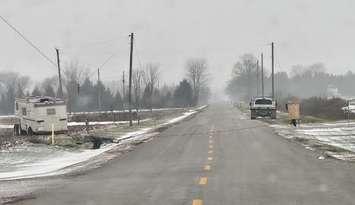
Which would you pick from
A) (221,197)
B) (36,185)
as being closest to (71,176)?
(36,185)

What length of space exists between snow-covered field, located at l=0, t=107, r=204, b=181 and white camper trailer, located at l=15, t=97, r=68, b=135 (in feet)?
41.9

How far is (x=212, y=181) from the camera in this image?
43.0 feet

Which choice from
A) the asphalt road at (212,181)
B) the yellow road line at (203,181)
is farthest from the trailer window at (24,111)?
the yellow road line at (203,181)

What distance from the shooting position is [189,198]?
10.7m

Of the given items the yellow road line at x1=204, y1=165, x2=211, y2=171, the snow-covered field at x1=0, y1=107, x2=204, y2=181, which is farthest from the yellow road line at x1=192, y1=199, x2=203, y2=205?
the snow-covered field at x1=0, y1=107, x2=204, y2=181

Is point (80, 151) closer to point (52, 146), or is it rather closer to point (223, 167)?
point (52, 146)

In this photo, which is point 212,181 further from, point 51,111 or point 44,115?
point 51,111

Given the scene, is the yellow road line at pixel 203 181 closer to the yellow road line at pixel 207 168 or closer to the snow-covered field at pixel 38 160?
the yellow road line at pixel 207 168

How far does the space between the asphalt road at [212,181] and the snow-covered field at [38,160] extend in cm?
155

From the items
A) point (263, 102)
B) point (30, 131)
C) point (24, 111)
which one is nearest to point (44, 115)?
point (30, 131)

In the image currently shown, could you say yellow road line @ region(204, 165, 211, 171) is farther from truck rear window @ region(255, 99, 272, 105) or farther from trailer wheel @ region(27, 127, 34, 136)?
truck rear window @ region(255, 99, 272, 105)

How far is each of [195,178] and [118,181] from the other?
5.91 feet

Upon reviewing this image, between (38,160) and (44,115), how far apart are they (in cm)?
1850

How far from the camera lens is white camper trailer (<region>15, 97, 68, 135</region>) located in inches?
1547
